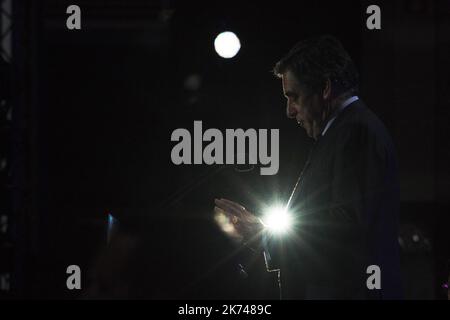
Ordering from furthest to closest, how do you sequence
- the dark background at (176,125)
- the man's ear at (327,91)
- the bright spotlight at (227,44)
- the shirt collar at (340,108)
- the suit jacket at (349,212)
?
the bright spotlight at (227,44) < the dark background at (176,125) < the man's ear at (327,91) < the shirt collar at (340,108) < the suit jacket at (349,212)

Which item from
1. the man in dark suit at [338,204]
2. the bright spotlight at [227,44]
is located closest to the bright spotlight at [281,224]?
the man in dark suit at [338,204]

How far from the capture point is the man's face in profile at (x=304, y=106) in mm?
2283

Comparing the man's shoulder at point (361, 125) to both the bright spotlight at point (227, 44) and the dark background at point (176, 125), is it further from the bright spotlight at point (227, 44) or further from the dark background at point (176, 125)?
the bright spotlight at point (227, 44)

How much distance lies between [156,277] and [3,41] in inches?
114

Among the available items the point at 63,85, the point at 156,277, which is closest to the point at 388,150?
the point at 156,277

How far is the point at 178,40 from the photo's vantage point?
160 inches

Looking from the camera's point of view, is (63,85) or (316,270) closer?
(316,270)

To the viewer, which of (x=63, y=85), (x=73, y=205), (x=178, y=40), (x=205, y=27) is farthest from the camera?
(x=63, y=85)

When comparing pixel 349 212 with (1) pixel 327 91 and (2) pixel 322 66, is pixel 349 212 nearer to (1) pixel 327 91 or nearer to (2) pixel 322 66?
(1) pixel 327 91

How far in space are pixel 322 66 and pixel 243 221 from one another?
0.70m

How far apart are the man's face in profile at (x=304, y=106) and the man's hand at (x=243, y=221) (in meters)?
0.41

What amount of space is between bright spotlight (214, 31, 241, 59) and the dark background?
5cm

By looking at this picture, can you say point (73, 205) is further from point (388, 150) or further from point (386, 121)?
point (388, 150)

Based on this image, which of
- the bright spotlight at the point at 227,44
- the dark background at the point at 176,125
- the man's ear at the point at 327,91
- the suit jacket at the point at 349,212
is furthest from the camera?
the bright spotlight at the point at 227,44
